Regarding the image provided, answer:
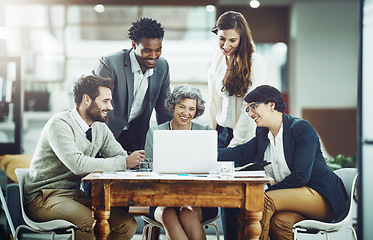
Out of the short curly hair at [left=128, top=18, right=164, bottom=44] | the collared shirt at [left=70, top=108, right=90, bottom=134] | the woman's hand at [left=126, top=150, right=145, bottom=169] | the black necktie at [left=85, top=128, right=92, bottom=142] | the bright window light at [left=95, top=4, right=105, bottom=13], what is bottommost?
the woman's hand at [left=126, top=150, right=145, bottom=169]

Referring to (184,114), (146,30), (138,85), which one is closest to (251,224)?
(184,114)

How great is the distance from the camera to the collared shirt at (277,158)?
359 centimetres

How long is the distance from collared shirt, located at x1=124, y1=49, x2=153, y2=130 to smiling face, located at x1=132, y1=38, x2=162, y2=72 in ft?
0.11

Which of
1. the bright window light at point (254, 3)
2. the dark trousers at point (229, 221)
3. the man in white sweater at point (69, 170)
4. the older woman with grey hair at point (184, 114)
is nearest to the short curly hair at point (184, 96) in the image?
the older woman with grey hair at point (184, 114)

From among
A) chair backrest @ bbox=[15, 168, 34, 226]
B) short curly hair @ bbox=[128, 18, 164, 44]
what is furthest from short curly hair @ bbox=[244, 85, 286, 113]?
chair backrest @ bbox=[15, 168, 34, 226]

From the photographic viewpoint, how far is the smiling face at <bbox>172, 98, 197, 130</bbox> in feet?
12.9

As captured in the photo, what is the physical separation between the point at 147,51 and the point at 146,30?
0.63 feet

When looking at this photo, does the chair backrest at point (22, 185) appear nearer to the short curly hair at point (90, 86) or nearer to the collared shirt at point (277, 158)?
the short curly hair at point (90, 86)

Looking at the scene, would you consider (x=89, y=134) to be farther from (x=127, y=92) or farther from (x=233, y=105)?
(x=233, y=105)

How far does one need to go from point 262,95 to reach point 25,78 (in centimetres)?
241

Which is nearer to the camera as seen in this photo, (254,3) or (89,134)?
(89,134)

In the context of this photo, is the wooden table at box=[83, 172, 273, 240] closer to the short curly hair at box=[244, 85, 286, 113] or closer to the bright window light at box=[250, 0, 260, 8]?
the short curly hair at box=[244, 85, 286, 113]

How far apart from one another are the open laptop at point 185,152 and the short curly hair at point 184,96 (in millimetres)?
845

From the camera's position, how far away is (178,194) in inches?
116
